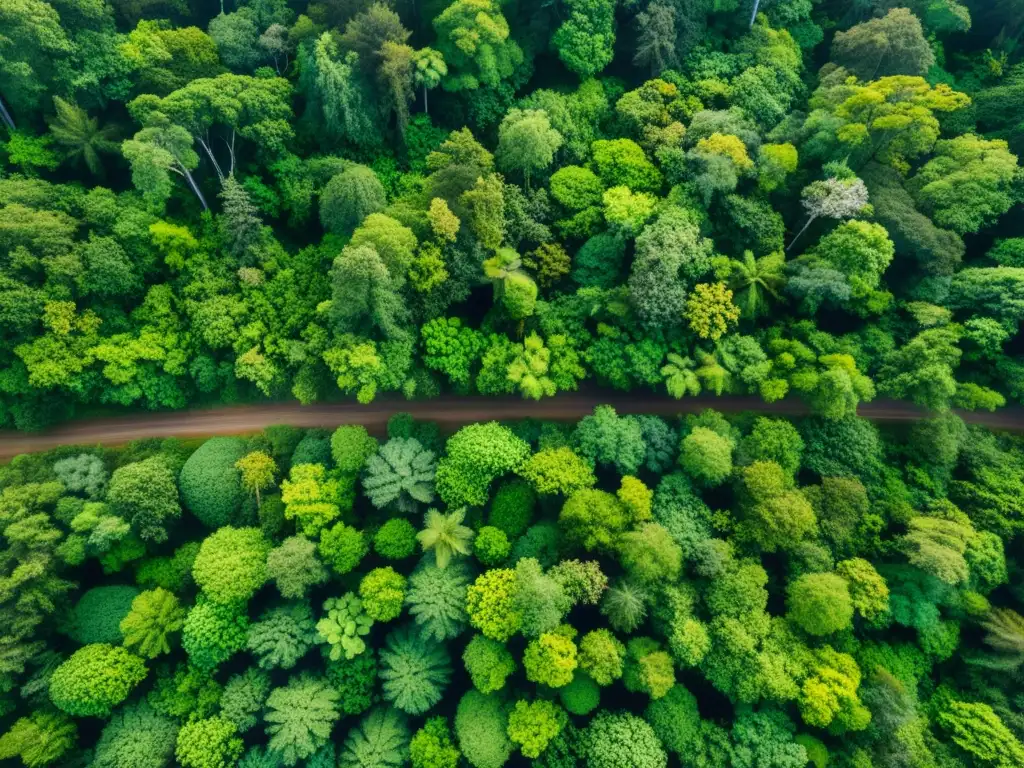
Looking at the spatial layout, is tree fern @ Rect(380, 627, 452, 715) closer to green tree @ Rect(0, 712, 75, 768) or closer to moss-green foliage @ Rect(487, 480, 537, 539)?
moss-green foliage @ Rect(487, 480, 537, 539)

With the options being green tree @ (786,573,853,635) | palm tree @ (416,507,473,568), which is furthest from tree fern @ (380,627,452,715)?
green tree @ (786,573,853,635)

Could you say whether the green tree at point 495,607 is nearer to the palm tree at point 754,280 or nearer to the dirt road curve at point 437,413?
the dirt road curve at point 437,413

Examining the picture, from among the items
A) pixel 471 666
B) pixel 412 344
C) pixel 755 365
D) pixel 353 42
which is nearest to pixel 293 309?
pixel 412 344

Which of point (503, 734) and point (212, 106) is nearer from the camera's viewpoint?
point (503, 734)

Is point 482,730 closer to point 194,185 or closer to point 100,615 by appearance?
point 100,615

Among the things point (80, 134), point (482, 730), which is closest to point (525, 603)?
point (482, 730)

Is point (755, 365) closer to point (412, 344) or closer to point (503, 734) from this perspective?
point (412, 344)
